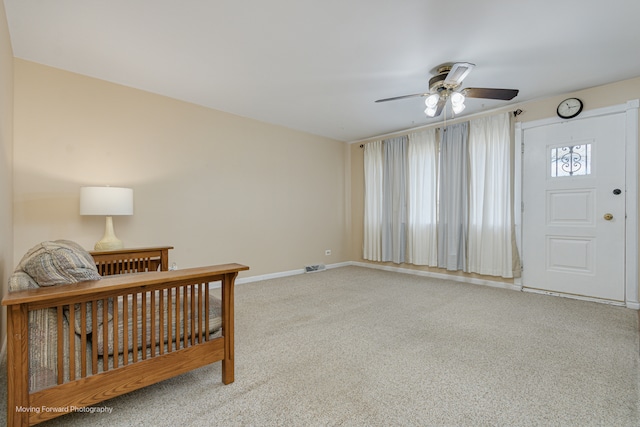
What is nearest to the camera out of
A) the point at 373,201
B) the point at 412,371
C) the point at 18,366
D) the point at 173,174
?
the point at 18,366

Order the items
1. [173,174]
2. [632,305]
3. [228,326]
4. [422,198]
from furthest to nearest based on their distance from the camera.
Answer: [422,198] → [173,174] → [632,305] → [228,326]

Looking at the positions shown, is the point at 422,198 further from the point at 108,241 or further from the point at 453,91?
the point at 108,241

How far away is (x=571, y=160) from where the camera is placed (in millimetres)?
3443

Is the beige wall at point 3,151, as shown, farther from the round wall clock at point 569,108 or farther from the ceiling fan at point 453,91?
the round wall clock at point 569,108

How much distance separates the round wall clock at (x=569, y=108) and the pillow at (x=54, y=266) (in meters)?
4.62

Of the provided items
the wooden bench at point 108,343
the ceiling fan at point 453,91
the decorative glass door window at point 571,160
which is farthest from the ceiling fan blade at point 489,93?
the wooden bench at point 108,343

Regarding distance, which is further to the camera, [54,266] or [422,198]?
[422,198]

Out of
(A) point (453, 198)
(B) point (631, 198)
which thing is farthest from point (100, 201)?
(B) point (631, 198)

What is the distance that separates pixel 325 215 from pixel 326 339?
3237 millimetres

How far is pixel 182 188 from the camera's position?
12.1 feet

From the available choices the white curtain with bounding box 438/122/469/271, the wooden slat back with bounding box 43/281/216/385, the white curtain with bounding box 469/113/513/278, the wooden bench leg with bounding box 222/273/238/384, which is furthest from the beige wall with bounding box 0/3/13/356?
the white curtain with bounding box 469/113/513/278

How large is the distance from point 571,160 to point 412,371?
324 cm

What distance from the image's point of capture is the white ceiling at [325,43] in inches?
79.9

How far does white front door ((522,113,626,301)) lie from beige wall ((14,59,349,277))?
3022 millimetres
